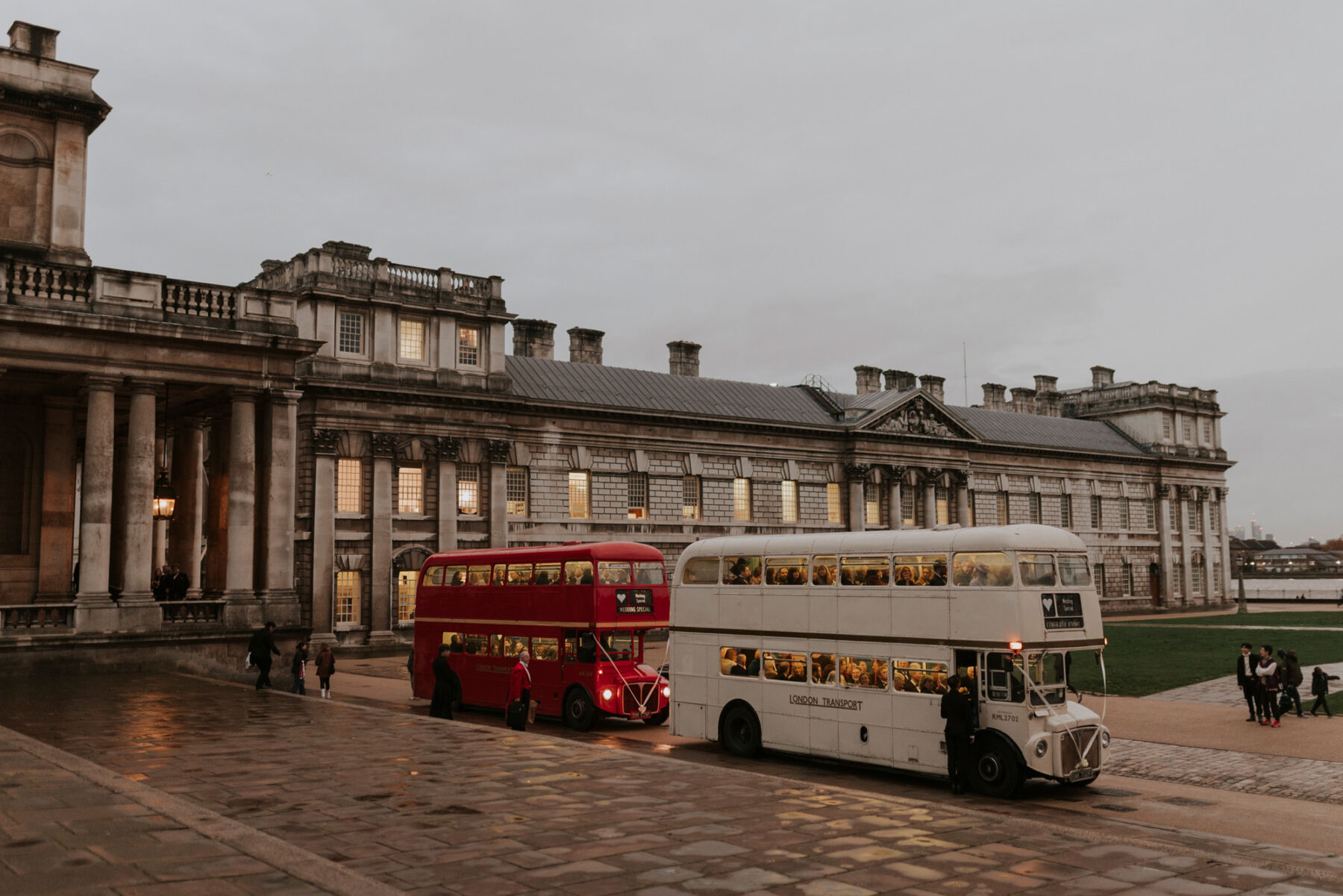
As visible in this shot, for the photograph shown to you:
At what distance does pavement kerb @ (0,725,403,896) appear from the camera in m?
8.05

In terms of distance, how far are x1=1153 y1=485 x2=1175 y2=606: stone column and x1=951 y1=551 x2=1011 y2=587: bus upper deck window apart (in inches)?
2640

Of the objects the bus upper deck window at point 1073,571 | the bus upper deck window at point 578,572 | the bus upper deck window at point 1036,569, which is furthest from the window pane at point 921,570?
the bus upper deck window at point 578,572

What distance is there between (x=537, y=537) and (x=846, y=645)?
3103 cm

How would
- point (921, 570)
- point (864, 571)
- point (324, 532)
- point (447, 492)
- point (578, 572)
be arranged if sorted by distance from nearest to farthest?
point (921, 570) → point (864, 571) → point (578, 572) → point (324, 532) → point (447, 492)

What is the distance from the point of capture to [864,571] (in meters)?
17.7

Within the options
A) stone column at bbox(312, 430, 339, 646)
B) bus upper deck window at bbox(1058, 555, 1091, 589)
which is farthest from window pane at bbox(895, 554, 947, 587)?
stone column at bbox(312, 430, 339, 646)

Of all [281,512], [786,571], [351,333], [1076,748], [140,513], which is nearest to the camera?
[1076,748]

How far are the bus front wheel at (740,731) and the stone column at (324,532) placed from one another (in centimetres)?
2512

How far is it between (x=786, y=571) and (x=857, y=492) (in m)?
40.9

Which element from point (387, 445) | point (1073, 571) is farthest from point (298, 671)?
point (387, 445)

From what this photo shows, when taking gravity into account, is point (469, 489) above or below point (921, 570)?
above

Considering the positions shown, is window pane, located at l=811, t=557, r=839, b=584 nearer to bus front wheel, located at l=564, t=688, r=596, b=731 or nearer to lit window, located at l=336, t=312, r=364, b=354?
bus front wheel, located at l=564, t=688, r=596, b=731

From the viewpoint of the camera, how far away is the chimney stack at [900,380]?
65500 mm

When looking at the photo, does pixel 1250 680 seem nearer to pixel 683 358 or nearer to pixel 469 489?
pixel 469 489
